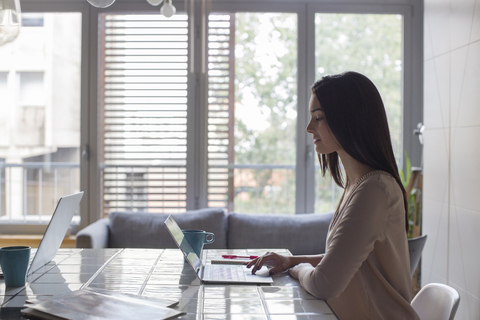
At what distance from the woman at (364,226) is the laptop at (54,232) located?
715mm

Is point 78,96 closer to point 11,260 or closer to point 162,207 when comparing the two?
point 162,207

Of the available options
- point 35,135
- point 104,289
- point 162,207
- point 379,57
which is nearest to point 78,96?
point 35,135

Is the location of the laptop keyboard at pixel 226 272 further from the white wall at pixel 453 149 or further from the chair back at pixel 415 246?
the white wall at pixel 453 149

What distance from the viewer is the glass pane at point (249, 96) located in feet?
11.2

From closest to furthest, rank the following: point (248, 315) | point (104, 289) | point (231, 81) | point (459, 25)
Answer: point (248, 315)
point (104, 289)
point (459, 25)
point (231, 81)

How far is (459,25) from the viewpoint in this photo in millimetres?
2303

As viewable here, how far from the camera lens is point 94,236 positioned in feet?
9.04

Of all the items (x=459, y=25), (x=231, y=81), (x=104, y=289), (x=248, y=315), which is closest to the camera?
(x=248, y=315)

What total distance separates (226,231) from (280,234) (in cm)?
37

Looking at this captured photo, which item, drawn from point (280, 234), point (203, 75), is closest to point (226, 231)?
point (280, 234)

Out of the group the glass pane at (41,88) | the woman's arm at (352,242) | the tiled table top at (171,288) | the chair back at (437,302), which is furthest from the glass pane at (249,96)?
the woman's arm at (352,242)

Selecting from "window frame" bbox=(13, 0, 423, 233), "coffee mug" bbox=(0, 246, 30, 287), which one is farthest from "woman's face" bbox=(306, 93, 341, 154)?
"window frame" bbox=(13, 0, 423, 233)

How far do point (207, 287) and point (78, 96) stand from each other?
2.59 m

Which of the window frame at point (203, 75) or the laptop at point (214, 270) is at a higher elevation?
the window frame at point (203, 75)
